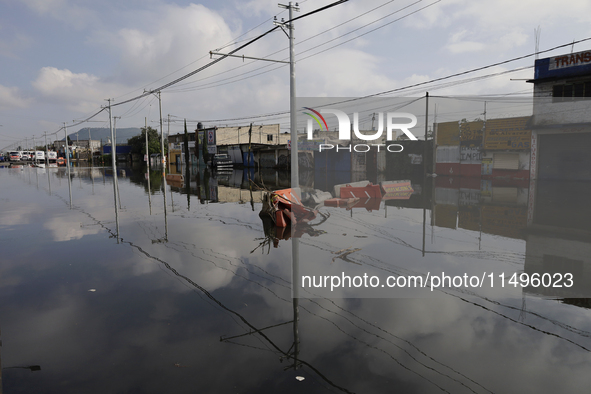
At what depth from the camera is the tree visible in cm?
8209

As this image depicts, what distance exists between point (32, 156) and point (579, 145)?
121144mm

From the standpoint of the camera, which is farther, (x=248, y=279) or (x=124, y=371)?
(x=248, y=279)

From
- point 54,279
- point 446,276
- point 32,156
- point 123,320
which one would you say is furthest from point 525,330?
point 32,156

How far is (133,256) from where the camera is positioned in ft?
28.3

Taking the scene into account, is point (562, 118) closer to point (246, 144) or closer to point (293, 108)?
point (293, 108)

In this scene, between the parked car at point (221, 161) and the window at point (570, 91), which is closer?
the window at point (570, 91)

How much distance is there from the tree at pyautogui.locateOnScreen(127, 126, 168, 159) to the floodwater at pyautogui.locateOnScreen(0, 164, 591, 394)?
248ft

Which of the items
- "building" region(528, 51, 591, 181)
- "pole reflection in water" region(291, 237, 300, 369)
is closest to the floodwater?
"pole reflection in water" region(291, 237, 300, 369)

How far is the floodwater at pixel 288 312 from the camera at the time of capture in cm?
388

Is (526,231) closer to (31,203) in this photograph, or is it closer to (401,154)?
(31,203)

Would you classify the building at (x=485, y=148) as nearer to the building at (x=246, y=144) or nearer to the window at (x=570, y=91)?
the window at (x=570, y=91)

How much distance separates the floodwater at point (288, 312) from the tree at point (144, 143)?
248 feet

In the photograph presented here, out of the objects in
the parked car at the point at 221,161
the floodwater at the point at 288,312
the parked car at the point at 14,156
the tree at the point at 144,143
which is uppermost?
the tree at the point at 144,143

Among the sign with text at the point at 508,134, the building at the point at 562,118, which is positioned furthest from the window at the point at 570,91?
the sign with text at the point at 508,134
